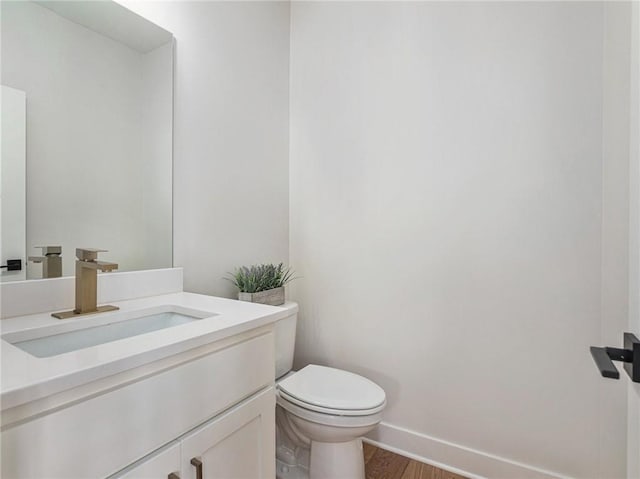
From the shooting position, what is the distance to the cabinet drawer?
1.69 ft

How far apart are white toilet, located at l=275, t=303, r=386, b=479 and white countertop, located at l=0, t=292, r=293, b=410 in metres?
0.51

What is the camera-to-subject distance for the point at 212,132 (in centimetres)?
150

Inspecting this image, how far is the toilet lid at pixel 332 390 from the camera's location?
4.12ft

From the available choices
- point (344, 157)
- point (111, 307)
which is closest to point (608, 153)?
point (344, 157)

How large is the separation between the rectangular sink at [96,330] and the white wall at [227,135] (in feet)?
1.12

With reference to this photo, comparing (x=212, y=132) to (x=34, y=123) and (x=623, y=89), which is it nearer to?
(x=34, y=123)

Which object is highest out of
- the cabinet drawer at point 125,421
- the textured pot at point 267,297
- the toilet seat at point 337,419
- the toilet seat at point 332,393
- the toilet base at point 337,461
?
the textured pot at point 267,297

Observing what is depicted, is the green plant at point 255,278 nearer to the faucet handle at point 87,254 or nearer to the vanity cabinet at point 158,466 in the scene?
the faucet handle at point 87,254

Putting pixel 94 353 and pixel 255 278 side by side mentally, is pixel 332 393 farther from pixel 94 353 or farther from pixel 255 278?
pixel 94 353

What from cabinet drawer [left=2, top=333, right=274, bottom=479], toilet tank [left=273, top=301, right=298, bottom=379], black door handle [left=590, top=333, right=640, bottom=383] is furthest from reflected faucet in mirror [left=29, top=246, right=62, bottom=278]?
black door handle [left=590, top=333, right=640, bottom=383]

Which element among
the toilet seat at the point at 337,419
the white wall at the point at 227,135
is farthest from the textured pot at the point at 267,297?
the toilet seat at the point at 337,419

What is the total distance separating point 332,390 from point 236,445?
59cm

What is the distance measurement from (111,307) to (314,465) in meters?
1.00

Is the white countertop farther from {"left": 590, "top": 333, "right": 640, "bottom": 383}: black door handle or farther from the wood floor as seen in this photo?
the wood floor
